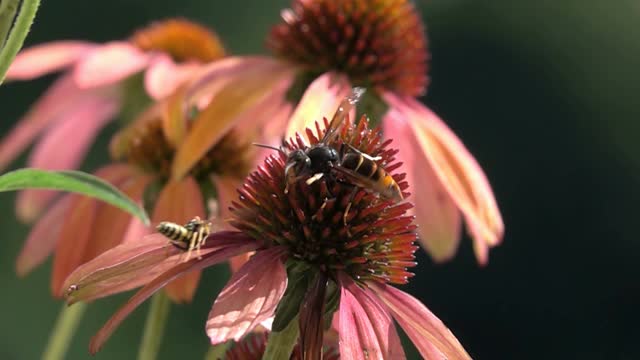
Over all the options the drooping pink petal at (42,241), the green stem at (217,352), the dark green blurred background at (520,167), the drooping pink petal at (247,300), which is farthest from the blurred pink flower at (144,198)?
the dark green blurred background at (520,167)

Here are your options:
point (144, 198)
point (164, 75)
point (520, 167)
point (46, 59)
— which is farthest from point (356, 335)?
point (520, 167)

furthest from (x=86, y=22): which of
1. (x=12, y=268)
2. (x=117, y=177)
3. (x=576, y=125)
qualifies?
(x=117, y=177)

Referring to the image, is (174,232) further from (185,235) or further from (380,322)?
(380,322)

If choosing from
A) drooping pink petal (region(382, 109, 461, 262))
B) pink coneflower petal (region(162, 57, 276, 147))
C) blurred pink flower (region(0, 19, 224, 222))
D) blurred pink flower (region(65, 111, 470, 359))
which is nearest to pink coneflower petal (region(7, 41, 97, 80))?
blurred pink flower (region(0, 19, 224, 222))

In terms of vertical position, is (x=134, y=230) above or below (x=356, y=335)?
above

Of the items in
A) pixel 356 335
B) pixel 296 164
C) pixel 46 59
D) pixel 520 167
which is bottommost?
pixel 356 335

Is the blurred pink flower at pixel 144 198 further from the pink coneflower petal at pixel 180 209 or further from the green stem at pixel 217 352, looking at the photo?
the green stem at pixel 217 352
